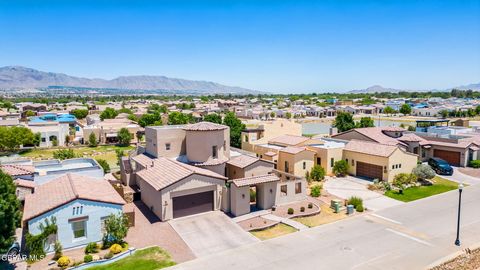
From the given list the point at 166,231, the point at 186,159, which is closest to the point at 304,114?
the point at 186,159

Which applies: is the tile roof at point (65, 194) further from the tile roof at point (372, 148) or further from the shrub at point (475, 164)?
the shrub at point (475, 164)

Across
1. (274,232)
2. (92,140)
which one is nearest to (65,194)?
(274,232)

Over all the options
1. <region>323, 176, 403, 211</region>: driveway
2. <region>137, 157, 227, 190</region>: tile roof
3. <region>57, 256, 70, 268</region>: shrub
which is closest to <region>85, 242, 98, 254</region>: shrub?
<region>57, 256, 70, 268</region>: shrub

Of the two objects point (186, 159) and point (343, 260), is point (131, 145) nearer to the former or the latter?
point (186, 159)

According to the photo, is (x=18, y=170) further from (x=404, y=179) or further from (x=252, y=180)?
(x=404, y=179)

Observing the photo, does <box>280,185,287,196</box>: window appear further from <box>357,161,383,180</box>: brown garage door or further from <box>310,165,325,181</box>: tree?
<box>357,161,383,180</box>: brown garage door

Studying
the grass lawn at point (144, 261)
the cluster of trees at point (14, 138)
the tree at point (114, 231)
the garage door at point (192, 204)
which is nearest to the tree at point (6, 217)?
the grass lawn at point (144, 261)
